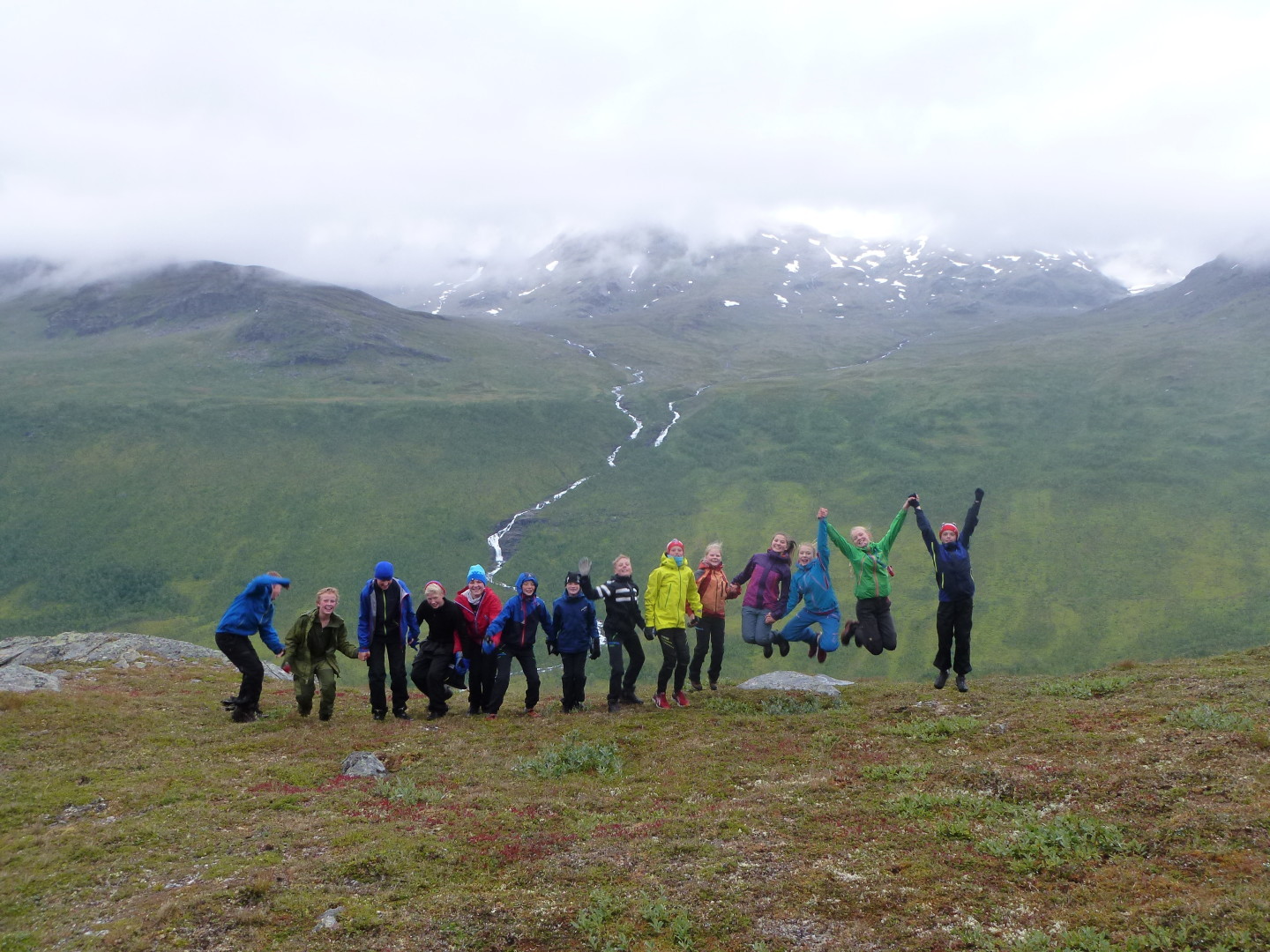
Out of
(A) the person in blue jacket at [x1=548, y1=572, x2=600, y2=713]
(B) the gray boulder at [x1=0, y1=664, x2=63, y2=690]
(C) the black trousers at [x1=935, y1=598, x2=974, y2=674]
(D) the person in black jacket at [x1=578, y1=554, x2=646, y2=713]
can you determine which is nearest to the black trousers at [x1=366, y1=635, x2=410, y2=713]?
(A) the person in blue jacket at [x1=548, y1=572, x2=600, y2=713]

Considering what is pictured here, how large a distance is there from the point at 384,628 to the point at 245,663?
3501 millimetres

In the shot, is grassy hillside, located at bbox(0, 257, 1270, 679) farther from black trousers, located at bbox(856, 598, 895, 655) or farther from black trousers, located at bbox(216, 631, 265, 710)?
black trousers, located at bbox(216, 631, 265, 710)

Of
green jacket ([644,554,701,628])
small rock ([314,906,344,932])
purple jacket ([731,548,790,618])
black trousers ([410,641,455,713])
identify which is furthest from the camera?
purple jacket ([731,548,790,618])

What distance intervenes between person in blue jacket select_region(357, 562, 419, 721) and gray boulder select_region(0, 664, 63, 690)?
11.3 metres

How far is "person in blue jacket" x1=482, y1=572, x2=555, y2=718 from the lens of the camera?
18.4m

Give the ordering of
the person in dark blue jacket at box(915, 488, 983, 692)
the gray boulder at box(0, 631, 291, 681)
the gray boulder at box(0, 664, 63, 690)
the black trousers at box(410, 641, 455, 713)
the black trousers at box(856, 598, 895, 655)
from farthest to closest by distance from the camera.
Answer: the gray boulder at box(0, 631, 291, 681) < the gray boulder at box(0, 664, 63, 690) < the black trousers at box(856, 598, 895, 655) < the black trousers at box(410, 641, 455, 713) < the person in dark blue jacket at box(915, 488, 983, 692)

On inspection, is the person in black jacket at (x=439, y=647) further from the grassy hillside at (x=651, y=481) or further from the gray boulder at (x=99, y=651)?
the grassy hillside at (x=651, y=481)

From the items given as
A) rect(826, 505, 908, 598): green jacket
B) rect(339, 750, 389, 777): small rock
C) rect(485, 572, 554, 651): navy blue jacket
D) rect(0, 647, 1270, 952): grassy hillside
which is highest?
rect(826, 505, 908, 598): green jacket

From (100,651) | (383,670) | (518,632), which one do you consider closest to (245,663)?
(383,670)

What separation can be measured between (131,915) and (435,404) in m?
159

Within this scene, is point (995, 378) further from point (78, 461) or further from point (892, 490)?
point (78, 461)

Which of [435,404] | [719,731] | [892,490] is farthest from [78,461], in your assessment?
[719,731]

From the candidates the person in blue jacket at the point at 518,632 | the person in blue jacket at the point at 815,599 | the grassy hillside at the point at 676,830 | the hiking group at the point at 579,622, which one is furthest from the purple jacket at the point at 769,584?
the person in blue jacket at the point at 518,632

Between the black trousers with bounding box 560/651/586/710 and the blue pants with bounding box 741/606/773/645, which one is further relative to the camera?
the blue pants with bounding box 741/606/773/645
